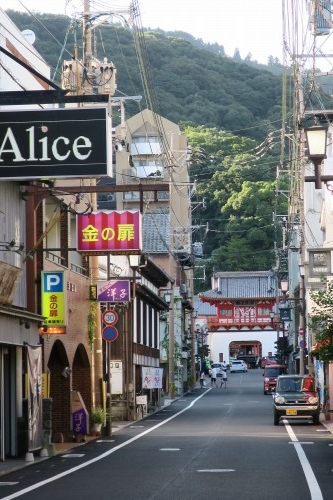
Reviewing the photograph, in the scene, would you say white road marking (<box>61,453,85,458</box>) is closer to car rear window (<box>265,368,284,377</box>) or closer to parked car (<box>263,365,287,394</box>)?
parked car (<box>263,365,287,394</box>)

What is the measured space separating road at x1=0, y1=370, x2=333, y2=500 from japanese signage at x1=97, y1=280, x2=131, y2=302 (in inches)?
177

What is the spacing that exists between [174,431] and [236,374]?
8091cm

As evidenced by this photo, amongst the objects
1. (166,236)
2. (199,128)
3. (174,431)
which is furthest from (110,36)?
(174,431)

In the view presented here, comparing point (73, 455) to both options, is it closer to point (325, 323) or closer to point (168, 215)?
point (325, 323)

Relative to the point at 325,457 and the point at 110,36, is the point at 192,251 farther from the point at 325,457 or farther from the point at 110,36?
the point at 325,457

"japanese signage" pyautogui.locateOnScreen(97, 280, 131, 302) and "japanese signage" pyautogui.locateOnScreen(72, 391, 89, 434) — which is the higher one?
"japanese signage" pyautogui.locateOnScreen(97, 280, 131, 302)

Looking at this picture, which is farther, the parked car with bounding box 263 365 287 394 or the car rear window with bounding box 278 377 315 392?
the parked car with bounding box 263 365 287 394

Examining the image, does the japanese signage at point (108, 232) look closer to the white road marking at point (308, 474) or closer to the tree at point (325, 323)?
the tree at point (325, 323)

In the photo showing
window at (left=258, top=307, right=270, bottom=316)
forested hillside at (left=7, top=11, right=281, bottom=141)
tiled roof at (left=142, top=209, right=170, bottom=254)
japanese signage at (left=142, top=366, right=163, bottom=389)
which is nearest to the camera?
japanese signage at (left=142, top=366, right=163, bottom=389)

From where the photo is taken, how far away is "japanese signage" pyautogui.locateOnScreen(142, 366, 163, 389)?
53888mm

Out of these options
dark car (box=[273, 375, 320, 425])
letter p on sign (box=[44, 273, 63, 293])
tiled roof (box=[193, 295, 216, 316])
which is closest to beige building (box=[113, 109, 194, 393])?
tiled roof (box=[193, 295, 216, 316])

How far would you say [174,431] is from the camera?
3641cm

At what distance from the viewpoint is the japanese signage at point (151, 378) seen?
177ft

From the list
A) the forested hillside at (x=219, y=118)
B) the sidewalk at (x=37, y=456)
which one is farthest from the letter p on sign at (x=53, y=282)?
the forested hillside at (x=219, y=118)
